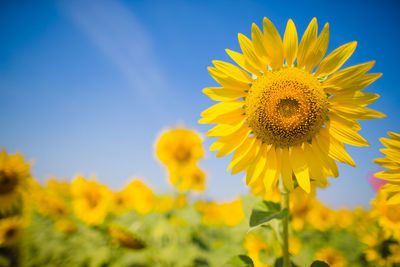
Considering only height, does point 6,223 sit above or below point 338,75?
below

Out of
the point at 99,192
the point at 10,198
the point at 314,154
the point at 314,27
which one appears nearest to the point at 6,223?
the point at 10,198

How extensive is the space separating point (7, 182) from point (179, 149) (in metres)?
3.42

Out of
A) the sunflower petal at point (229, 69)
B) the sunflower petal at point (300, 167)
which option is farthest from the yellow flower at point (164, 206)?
the sunflower petal at point (229, 69)

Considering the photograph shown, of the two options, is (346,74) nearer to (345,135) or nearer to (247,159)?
(345,135)

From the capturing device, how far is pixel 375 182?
246 cm

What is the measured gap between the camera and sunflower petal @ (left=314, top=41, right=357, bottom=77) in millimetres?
1572

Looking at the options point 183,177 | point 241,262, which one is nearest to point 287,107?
point 241,262

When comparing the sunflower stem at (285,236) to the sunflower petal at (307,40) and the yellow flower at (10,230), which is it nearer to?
the sunflower petal at (307,40)

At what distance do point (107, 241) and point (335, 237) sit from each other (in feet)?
17.7

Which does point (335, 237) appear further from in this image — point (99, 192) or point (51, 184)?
point (51, 184)

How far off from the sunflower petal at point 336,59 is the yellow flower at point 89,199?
18.5 ft

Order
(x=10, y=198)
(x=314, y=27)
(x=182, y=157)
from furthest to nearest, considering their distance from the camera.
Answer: (x=182, y=157) → (x=10, y=198) → (x=314, y=27)

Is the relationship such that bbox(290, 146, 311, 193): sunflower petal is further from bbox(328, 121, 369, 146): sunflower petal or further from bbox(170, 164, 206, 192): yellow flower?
bbox(170, 164, 206, 192): yellow flower

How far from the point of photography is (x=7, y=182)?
4379 millimetres
